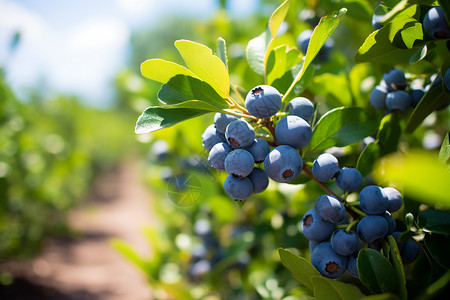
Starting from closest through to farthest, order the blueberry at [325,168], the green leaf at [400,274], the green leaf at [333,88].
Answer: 1. the green leaf at [400,274]
2. the blueberry at [325,168]
3. the green leaf at [333,88]

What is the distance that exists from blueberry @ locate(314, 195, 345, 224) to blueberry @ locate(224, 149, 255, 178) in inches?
5.8

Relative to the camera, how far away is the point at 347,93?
977 millimetres

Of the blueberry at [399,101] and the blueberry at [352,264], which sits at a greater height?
the blueberry at [399,101]

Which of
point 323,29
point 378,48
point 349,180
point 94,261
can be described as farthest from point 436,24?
point 94,261

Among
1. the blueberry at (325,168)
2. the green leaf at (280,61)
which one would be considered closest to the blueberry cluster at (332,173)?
the blueberry at (325,168)

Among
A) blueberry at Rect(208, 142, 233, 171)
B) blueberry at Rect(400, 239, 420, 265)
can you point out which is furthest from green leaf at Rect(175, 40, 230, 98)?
blueberry at Rect(400, 239, 420, 265)

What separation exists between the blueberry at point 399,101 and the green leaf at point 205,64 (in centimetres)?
39

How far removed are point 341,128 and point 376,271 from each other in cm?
30

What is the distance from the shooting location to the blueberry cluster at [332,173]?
59cm

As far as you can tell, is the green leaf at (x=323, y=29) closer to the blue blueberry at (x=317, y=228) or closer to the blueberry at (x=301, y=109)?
the blueberry at (x=301, y=109)

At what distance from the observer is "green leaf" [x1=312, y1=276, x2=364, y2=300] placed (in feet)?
1.69

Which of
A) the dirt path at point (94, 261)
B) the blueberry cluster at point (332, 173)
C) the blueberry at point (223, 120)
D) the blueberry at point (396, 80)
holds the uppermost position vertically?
the blueberry at point (223, 120)

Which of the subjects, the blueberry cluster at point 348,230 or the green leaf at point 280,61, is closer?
the blueberry cluster at point 348,230

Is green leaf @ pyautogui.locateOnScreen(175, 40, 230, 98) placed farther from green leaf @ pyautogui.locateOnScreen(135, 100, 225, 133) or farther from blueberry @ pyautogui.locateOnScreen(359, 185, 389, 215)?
blueberry @ pyautogui.locateOnScreen(359, 185, 389, 215)
